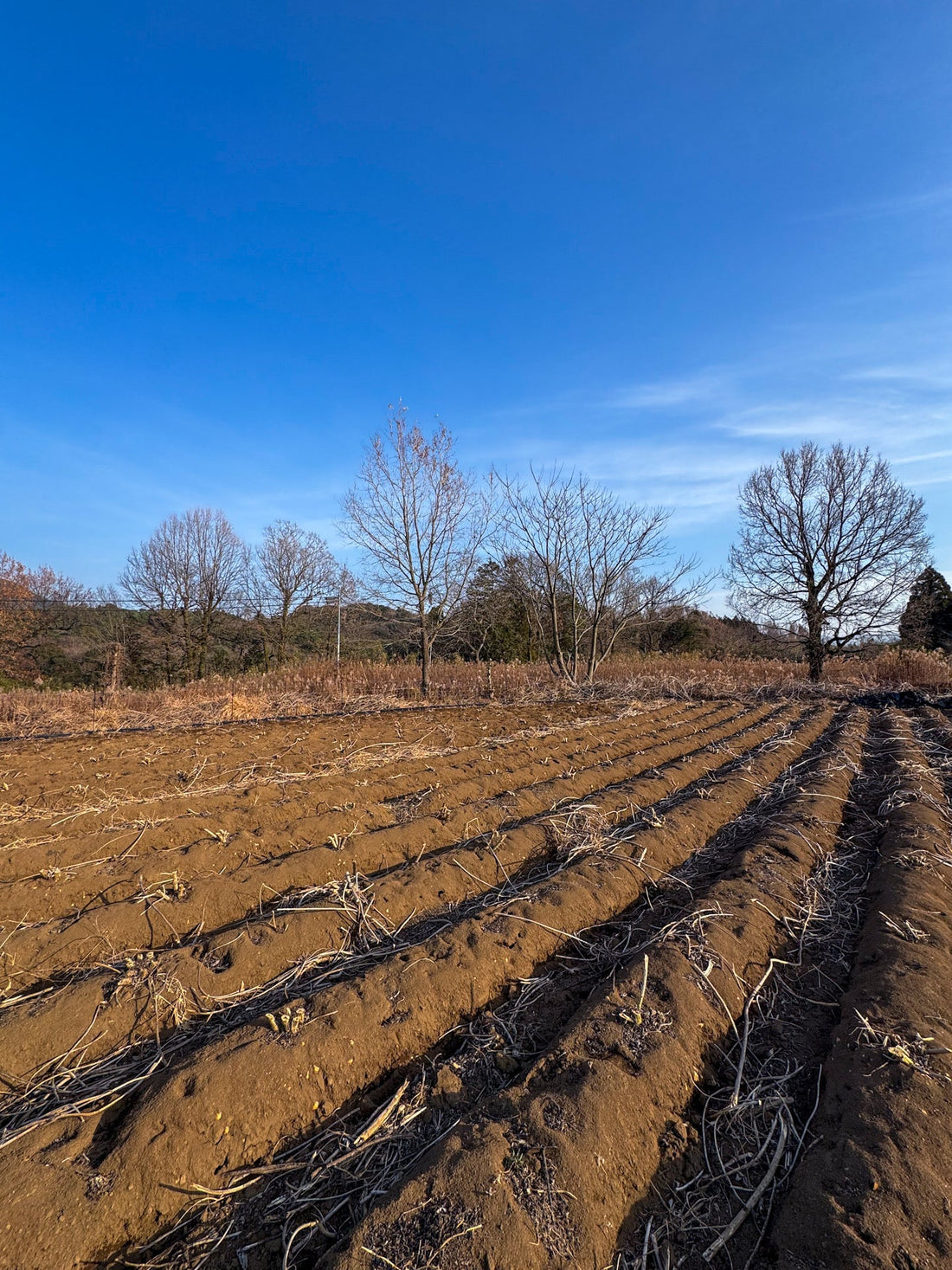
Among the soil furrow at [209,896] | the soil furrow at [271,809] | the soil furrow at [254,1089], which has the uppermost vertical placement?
the soil furrow at [271,809]

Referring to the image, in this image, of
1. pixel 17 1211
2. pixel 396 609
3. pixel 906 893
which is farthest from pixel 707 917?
pixel 396 609

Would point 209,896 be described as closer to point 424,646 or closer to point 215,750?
point 215,750

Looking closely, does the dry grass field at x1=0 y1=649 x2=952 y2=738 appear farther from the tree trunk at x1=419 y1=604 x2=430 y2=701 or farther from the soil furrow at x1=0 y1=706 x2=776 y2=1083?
the soil furrow at x1=0 y1=706 x2=776 y2=1083

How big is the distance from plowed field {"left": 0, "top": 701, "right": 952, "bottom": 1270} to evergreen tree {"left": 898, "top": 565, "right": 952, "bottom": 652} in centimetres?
1637

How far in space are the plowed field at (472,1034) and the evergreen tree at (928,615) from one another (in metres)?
16.4

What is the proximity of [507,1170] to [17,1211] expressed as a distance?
1444 mm

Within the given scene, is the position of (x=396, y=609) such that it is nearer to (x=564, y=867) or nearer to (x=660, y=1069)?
(x=564, y=867)

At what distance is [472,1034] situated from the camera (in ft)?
8.61

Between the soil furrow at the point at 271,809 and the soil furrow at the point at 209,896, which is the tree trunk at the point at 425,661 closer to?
the soil furrow at the point at 271,809

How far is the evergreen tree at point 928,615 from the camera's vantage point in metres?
18.7

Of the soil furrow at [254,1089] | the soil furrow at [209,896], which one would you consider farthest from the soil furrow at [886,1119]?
the soil furrow at [209,896]

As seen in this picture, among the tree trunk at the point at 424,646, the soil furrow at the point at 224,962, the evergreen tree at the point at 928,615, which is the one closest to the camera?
the soil furrow at the point at 224,962

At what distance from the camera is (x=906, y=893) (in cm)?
370

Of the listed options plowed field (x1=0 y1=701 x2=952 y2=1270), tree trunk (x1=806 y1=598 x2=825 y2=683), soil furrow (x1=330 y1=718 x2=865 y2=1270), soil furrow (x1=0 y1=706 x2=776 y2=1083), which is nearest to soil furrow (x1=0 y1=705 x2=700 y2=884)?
plowed field (x1=0 y1=701 x2=952 y2=1270)
